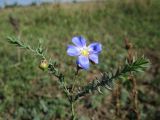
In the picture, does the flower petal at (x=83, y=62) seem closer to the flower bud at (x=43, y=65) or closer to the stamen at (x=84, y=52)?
the stamen at (x=84, y=52)

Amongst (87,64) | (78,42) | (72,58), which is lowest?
(72,58)

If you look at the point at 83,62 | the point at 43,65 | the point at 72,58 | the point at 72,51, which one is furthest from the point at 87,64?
the point at 72,58

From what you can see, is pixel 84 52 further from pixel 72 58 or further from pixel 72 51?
pixel 72 58

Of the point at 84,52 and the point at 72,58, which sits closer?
the point at 84,52

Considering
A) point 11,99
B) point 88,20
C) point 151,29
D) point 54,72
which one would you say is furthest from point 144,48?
point 54,72

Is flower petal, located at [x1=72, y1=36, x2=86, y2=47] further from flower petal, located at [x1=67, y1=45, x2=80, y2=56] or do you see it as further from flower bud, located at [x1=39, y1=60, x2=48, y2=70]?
flower bud, located at [x1=39, y1=60, x2=48, y2=70]

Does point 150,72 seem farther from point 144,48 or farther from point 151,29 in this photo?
point 151,29

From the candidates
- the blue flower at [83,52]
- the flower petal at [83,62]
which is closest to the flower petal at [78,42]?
the blue flower at [83,52]

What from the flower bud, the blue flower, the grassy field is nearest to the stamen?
the blue flower
